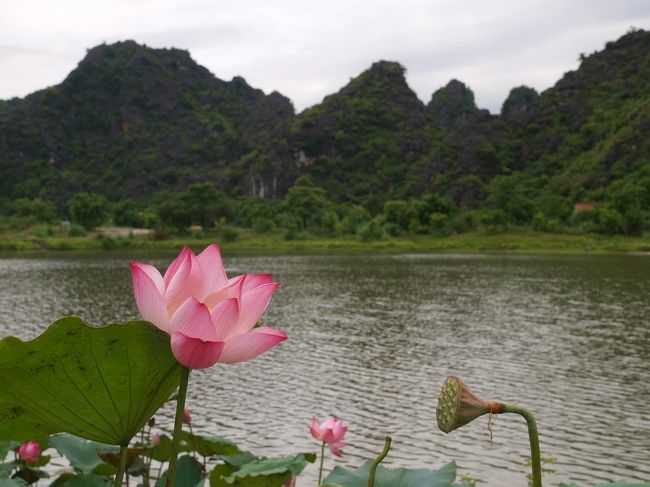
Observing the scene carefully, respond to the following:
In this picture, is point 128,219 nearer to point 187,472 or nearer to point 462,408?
point 187,472

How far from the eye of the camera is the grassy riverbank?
43656 millimetres

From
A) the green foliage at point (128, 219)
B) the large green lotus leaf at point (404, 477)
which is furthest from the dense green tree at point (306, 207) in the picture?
the large green lotus leaf at point (404, 477)

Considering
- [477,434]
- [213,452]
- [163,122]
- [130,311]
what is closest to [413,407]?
[477,434]

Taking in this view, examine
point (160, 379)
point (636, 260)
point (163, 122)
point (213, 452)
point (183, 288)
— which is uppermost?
point (163, 122)

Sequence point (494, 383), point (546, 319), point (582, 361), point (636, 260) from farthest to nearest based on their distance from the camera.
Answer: point (636, 260) → point (546, 319) → point (582, 361) → point (494, 383)

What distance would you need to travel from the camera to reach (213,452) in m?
2.96

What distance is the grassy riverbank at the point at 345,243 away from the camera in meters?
43.7

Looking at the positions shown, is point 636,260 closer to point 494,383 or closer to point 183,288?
point 494,383

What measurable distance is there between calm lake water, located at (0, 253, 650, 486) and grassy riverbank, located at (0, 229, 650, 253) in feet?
64.5

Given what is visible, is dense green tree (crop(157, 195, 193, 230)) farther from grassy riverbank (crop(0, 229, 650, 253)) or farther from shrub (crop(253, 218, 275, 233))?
shrub (crop(253, 218, 275, 233))

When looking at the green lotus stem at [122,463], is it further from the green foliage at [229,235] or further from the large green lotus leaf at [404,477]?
the green foliage at [229,235]

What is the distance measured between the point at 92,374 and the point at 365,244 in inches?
1930

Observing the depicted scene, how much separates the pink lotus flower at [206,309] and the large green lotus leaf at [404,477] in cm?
58

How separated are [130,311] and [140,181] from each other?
8666 centimetres
